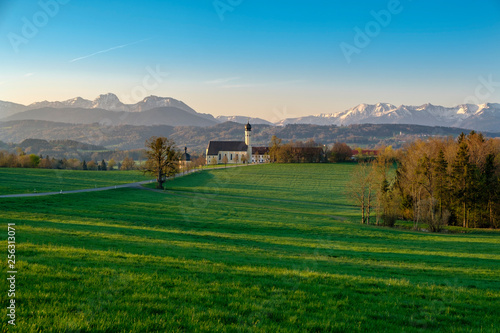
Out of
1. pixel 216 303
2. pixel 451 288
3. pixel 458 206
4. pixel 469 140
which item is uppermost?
pixel 469 140

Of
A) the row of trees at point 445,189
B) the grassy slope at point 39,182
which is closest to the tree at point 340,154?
the row of trees at point 445,189

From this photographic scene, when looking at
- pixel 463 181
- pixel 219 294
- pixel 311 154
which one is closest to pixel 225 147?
pixel 311 154

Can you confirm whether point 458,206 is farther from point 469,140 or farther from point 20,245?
point 20,245

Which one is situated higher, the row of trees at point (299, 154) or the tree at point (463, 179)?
the row of trees at point (299, 154)

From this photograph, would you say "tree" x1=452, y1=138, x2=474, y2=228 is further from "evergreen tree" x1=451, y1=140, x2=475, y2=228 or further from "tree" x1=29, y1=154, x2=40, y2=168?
"tree" x1=29, y1=154, x2=40, y2=168

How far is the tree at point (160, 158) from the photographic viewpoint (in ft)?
233

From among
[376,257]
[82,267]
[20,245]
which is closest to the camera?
[82,267]

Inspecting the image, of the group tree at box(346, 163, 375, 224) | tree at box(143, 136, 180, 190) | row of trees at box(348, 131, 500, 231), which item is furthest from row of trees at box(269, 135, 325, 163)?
tree at box(346, 163, 375, 224)

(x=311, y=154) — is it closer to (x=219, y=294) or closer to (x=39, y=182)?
(x=39, y=182)

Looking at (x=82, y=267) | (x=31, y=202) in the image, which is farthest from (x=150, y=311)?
(x=31, y=202)

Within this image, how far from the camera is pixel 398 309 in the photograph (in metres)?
8.77

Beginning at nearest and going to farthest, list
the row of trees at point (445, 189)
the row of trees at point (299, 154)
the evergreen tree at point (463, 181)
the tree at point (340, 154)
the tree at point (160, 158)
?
the row of trees at point (445, 189) → the evergreen tree at point (463, 181) → the tree at point (160, 158) → the tree at point (340, 154) → the row of trees at point (299, 154)

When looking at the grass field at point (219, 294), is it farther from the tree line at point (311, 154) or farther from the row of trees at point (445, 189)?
the tree line at point (311, 154)

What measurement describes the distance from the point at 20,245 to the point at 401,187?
5978cm
